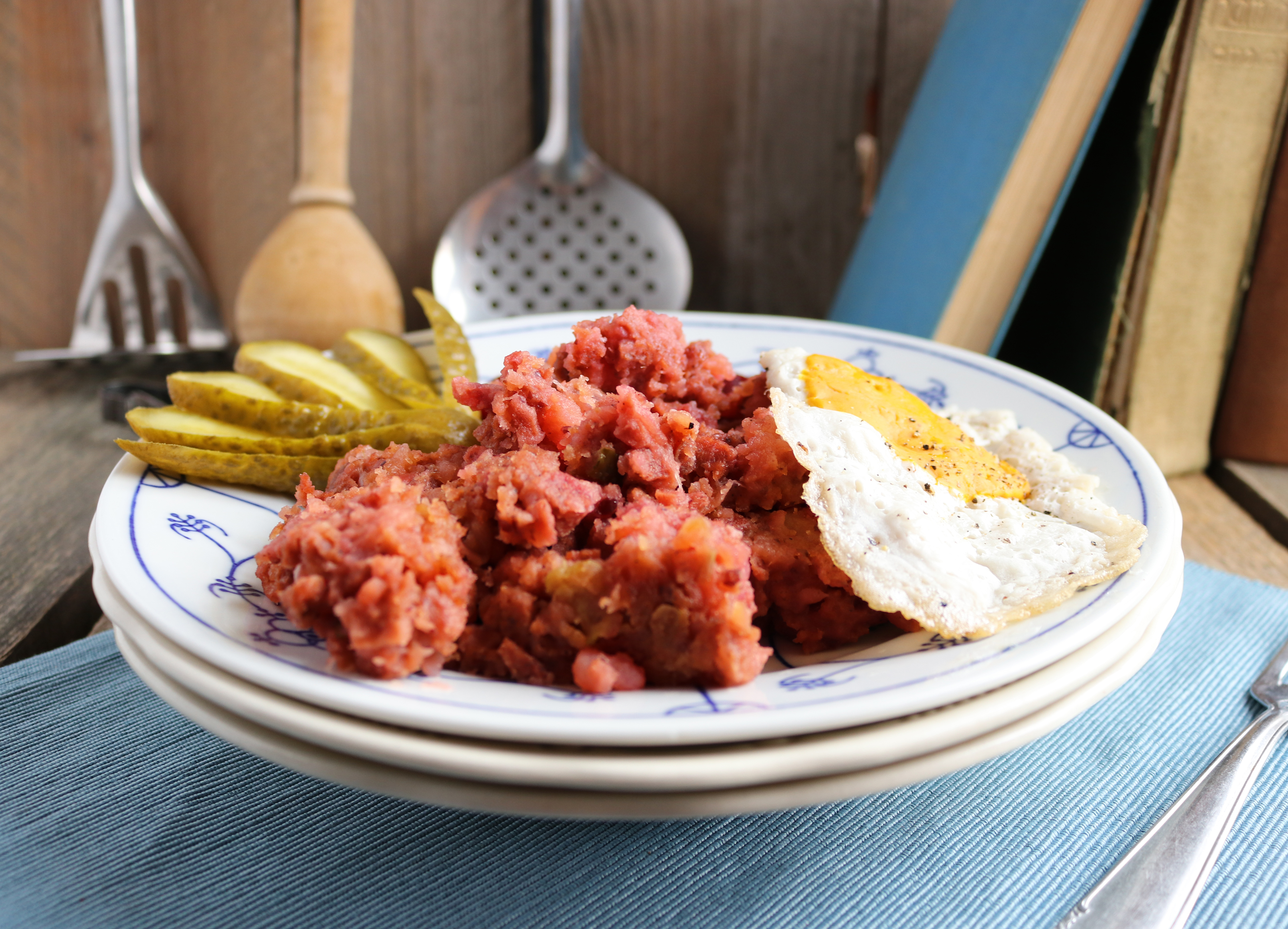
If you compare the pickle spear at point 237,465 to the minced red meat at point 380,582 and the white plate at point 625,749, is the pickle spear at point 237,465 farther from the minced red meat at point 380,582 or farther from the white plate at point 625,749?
the white plate at point 625,749

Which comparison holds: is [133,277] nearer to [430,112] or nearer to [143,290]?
[143,290]

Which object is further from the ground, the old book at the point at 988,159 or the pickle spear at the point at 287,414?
the old book at the point at 988,159

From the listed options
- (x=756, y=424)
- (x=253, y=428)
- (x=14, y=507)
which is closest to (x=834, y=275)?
(x=756, y=424)

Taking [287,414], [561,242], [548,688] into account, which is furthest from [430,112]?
[548,688]

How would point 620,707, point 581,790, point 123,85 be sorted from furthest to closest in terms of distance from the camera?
1. point 123,85
2. point 620,707
3. point 581,790

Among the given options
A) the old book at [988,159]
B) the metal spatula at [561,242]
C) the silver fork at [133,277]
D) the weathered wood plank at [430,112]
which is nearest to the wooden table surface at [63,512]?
the silver fork at [133,277]

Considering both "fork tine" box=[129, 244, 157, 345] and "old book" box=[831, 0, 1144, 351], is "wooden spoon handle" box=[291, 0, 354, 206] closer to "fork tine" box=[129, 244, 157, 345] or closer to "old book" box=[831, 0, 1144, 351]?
"fork tine" box=[129, 244, 157, 345]
